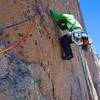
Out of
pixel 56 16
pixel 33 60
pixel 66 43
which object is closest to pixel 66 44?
pixel 66 43

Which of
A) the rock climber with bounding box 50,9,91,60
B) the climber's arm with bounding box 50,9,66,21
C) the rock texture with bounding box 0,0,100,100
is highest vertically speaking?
the climber's arm with bounding box 50,9,66,21

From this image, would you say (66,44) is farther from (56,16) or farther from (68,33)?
(56,16)

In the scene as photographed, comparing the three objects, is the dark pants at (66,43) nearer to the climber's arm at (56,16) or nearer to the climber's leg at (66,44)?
the climber's leg at (66,44)

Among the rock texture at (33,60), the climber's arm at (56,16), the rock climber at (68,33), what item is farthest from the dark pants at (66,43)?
the climber's arm at (56,16)

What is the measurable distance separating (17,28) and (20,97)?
1.41 metres

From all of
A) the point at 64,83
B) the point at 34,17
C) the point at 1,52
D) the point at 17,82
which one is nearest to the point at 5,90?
the point at 17,82

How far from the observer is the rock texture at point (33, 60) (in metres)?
5.09

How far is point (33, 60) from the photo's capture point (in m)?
5.70

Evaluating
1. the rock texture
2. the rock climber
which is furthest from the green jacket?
the rock texture

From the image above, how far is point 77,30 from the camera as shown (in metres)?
7.20

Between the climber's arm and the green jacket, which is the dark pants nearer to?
the green jacket

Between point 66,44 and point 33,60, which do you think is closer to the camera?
point 33,60

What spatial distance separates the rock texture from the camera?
509 centimetres

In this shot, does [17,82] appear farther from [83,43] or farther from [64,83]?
[83,43]
